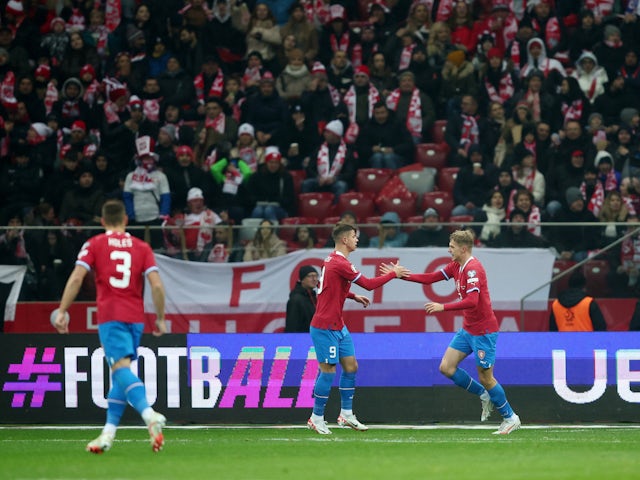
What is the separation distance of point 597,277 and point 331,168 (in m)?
5.70

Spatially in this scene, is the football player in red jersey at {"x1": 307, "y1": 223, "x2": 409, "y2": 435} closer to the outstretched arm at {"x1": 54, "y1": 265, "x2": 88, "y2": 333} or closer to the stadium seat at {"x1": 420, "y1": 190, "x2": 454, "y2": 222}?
the outstretched arm at {"x1": 54, "y1": 265, "x2": 88, "y2": 333}

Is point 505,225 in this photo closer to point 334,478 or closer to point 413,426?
point 413,426

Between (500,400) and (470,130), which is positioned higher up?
(470,130)

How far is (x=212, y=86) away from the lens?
78.5 feet

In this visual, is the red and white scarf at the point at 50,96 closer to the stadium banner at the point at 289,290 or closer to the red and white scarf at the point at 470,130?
the stadium banner at the point at 289,290

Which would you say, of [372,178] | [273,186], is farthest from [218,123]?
[372,178]

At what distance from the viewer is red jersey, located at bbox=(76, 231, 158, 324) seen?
11.5 meters

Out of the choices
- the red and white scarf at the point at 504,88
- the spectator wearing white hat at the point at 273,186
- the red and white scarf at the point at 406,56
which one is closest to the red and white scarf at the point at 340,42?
the red and white scarf at the point at 406,56

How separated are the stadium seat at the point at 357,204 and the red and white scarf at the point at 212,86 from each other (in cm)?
380

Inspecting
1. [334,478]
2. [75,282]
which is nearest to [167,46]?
[75,282]

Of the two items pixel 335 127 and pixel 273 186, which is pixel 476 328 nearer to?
pixel 273 186

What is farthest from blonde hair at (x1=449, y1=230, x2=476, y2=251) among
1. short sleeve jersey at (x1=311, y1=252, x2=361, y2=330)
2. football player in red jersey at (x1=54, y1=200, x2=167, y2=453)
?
football player in red jersey at (x1=54, y1=200, x2=167, y2=453)

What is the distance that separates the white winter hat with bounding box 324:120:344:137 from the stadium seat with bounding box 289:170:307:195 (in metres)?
0.86

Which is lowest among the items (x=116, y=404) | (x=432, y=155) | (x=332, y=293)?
(x=116, y=404)
